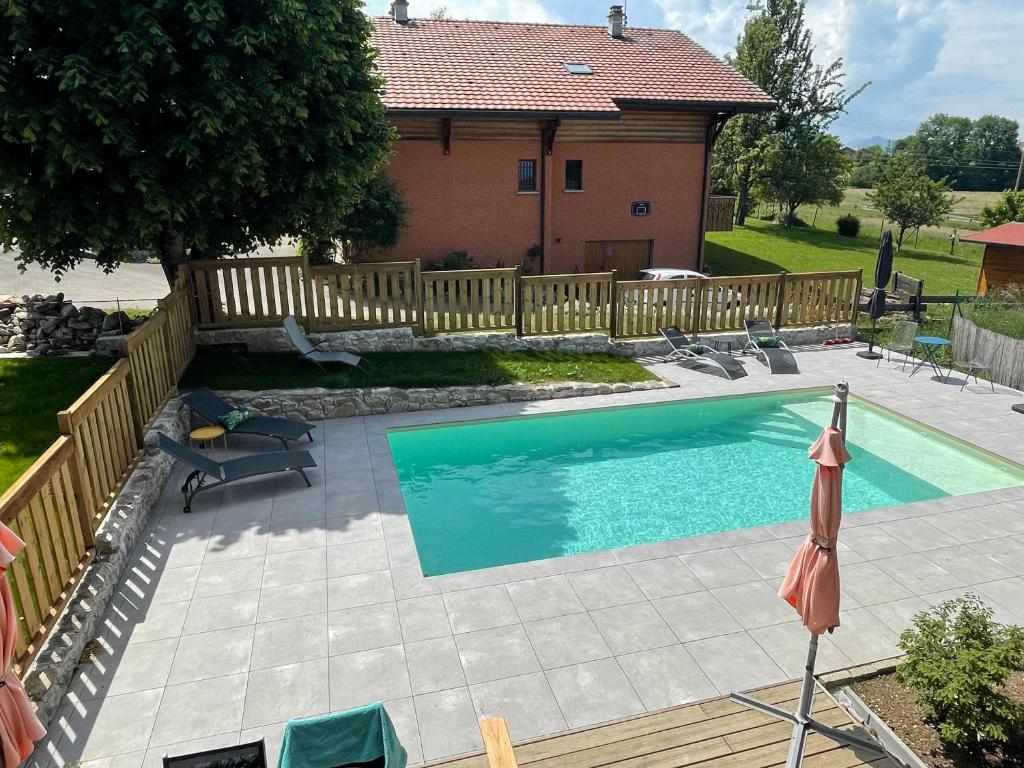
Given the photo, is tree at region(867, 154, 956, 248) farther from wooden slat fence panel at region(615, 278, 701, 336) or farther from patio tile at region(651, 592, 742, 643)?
patio tile at region(651, 592, 742, 643)

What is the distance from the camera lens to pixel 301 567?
22.2ft

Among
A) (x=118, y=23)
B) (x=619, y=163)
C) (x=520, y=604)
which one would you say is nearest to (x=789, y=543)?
(x=520, y=604)

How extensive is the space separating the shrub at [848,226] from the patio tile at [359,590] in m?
33.8

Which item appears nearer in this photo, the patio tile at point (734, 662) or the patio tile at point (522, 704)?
the patio tile at point (522, 704)

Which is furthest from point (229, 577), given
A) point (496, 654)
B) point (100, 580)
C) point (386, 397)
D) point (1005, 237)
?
point (1005, 237)

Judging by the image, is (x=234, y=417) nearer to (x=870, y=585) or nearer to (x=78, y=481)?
(x=78, y=481)

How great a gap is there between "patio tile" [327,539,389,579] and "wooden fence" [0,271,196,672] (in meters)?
2.16

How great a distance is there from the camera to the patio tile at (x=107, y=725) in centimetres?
458

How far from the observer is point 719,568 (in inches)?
265

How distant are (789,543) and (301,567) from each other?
5.00 meters

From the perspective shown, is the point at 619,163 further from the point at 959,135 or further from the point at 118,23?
the point at 959,135

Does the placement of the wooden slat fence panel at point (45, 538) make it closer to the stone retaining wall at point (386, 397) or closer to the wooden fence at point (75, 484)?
the wooden fence at point (75, 484)

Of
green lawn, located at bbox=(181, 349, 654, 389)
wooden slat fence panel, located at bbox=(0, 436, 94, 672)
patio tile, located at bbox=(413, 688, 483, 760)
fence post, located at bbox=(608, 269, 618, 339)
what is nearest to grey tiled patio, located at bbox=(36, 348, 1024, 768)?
patio tile, located at bbox=(413, 688, 483, 760)

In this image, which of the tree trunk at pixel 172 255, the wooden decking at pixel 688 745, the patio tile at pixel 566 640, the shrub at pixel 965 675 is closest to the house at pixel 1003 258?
the shrub at pixel 965 675
